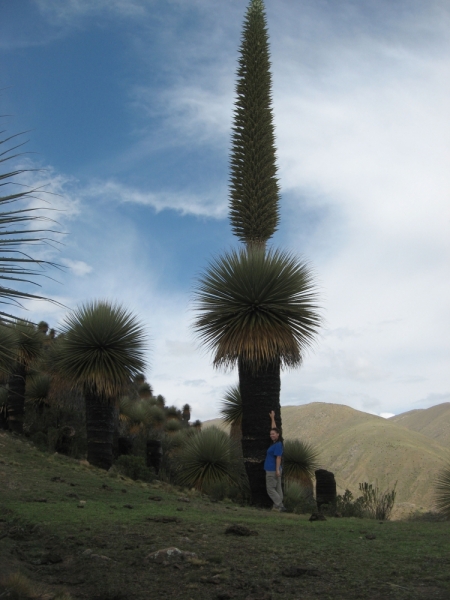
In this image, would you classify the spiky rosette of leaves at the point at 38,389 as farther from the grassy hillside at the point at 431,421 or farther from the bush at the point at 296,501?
the grassy hillside at the point at 431,421

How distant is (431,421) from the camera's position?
4173 inches

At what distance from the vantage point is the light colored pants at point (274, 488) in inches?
426

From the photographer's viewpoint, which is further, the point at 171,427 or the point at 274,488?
the point at 171,427

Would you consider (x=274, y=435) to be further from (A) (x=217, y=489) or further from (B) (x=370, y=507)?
(A) (x=217, y=489)

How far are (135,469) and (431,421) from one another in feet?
330

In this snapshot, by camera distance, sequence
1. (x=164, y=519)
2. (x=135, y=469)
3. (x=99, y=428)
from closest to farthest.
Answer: (x=164, y=519), (x=135, y=469), (x=99, y=428)

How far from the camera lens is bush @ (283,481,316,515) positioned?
36.9ft

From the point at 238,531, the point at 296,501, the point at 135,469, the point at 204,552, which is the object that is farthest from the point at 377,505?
the point at 204,552

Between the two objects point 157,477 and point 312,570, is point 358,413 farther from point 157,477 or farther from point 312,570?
point 312,570

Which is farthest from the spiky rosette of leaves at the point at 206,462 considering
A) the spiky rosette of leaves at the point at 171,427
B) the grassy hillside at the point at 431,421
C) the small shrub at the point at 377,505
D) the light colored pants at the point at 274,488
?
the grassy hillside at the point at 431,421

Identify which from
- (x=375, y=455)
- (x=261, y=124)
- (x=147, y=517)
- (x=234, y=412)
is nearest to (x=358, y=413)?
(x=375, y=455)

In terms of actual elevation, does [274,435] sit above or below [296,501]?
above

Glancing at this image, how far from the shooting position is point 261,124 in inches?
554

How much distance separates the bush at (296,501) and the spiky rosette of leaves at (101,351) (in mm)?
4127
